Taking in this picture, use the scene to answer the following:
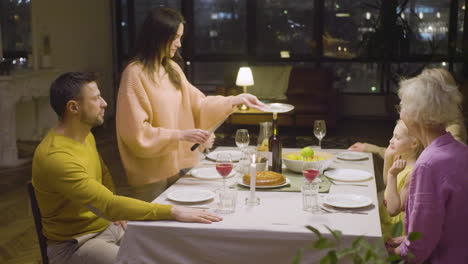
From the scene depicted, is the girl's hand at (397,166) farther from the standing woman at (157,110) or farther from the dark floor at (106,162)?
the dark floor at (106,162)

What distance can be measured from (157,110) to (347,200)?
108 cm

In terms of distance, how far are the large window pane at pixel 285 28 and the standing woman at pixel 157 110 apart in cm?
662

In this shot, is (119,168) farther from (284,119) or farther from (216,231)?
(216,231)

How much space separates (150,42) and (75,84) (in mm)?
689

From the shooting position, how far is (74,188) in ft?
7.13

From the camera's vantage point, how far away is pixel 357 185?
103 inches

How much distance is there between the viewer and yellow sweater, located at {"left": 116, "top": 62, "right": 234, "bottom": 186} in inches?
109

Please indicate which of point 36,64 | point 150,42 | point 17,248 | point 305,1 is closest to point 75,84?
point 150,42

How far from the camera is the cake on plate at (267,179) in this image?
2543 mm

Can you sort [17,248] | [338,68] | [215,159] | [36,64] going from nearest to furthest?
[215,159]
[17,248]
[36,64]
[338,68]

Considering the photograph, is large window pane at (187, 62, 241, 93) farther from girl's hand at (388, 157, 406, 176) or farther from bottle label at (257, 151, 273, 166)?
girl's hand at (388, 157, 406, 176)

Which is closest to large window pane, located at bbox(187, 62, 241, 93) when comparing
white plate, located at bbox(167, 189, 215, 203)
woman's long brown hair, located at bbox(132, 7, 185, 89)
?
woman's long brown hair, located at bbox(132, 7, 185, 89)

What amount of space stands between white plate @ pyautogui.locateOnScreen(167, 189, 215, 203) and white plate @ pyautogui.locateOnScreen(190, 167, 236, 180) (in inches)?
11.1

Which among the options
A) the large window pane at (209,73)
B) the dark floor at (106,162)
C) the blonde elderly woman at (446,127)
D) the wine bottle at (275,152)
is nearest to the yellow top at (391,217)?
the blonde elderly woman at (446,127)
